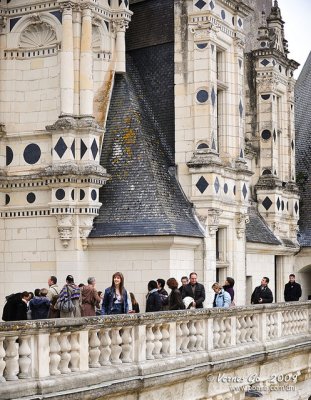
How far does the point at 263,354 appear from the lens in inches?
667

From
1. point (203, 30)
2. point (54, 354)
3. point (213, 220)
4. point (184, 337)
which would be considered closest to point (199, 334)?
point (184, 337)

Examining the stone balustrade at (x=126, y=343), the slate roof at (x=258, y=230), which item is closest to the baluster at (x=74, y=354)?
the stone balustrade at (x=126, y=343)

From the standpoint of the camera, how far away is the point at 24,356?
439 inches

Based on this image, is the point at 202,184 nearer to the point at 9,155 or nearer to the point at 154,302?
the point at 9,155

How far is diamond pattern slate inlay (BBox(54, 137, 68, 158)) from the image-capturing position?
20578 mm

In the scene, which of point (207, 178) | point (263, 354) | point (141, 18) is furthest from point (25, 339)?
point (141, 18)

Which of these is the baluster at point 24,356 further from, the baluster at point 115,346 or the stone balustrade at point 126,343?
the baluster at point 115,346

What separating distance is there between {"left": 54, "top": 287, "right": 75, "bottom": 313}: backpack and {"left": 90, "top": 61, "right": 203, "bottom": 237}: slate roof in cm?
560

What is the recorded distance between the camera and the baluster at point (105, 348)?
12570mm

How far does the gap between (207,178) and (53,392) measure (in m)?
11.5

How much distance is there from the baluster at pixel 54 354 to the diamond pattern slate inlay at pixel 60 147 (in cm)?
926

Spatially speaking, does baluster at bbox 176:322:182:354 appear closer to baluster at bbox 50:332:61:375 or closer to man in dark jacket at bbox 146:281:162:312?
man in dark jacket at bbox 146:281:162:312

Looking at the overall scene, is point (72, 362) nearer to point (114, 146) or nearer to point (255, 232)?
point (114, 146)

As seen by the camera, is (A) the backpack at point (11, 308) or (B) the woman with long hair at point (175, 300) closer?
(A) the backpack at point (11, 308)
